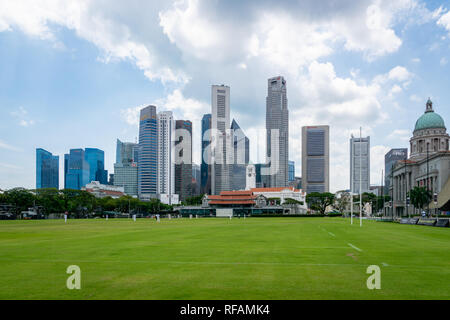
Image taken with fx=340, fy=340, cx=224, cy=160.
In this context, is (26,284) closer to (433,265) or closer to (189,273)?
(189,273)

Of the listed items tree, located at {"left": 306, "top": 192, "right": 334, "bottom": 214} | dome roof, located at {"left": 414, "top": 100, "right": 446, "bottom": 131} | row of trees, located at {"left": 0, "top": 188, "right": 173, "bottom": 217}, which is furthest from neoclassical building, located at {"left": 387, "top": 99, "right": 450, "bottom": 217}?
row of trees, located at {"left": 0, "top": 188, "right": 173, "bottom": 217}

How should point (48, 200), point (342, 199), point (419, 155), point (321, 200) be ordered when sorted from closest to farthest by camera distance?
1. point (48, 200)
2. point (321, 200)
3. point (419, 155)
4. point (342, 199)

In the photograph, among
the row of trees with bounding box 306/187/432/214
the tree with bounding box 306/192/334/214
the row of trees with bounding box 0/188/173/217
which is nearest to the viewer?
the row of trees with bounding box 306/187/432/214

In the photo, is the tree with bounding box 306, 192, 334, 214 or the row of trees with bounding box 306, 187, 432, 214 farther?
the tree with bounding box 306, 192, 334, 214

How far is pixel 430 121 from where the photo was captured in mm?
153875

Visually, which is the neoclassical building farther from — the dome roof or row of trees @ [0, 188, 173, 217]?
row of trees @ [0, 188, 173, 217]

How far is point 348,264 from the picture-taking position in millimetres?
12492

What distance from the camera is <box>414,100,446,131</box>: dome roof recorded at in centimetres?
15212

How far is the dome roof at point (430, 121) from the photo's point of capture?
5989 inches

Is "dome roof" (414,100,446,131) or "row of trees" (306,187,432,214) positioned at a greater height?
"dome roof" (414,100,446,131)

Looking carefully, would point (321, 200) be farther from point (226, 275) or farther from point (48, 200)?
point (226, 275)

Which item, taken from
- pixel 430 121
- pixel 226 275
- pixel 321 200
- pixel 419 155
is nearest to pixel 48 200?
pixel 226 275

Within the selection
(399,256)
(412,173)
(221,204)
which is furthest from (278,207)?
(399,256)
